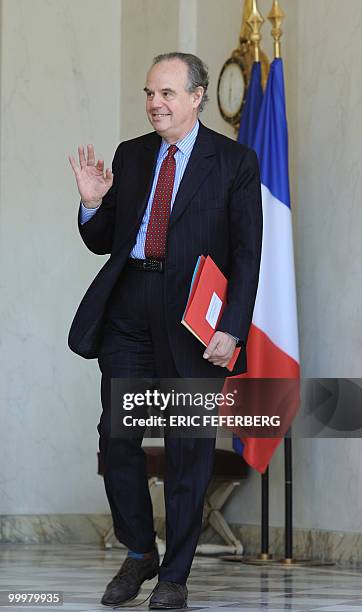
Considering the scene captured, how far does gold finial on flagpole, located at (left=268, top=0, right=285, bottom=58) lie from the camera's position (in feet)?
21.1

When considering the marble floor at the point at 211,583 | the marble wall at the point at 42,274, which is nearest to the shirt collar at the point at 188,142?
the marble floor at the point at 211,583

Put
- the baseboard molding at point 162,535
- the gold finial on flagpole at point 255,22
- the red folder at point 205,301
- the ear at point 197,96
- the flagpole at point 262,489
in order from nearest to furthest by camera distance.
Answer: the red folder at point 205,301 → the ear at point 197,96 → the baseboard molding at point 162,535 → the flagpole at point 262,489 → the gold finial on flagpole at point 255,22

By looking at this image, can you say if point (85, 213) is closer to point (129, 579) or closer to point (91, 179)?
point (91, 179)

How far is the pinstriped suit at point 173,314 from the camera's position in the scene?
3797 millimetres

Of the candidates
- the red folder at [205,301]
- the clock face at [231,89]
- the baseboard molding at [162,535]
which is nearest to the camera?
the red folder at [205,301]

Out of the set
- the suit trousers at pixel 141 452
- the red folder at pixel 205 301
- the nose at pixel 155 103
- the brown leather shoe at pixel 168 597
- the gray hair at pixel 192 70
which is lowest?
the brown leather shoe at pixel 168 597

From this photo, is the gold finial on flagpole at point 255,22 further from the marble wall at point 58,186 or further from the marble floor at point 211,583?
the marble floor at point 211,583

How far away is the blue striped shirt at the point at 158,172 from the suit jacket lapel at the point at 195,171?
0.10 ft

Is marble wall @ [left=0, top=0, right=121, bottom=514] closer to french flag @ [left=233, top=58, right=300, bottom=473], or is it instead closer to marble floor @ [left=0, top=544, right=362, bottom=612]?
marble floor @ [left=0, top=544, right=362, bottom=612]

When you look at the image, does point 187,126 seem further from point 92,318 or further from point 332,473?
point 332,473

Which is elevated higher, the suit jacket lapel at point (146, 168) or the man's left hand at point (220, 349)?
the suit jacket lapel at point (146, 168)

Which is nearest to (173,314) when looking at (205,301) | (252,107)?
(205,301)

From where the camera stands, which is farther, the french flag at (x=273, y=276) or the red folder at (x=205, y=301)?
the french flag at (x=273, y=276)

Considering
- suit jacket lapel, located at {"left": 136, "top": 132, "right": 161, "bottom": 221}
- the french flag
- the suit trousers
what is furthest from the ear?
the french flag
